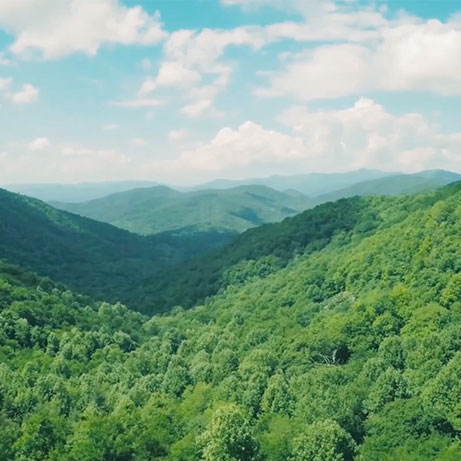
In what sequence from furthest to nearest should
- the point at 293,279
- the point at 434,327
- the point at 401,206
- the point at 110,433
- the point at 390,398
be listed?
the point at 401,206
the point at 293,279
the point at 434,327
the point at 390,398
the point at 110,433

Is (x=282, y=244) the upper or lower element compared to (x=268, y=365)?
upper

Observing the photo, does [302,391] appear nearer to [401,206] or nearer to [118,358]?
[118,358]

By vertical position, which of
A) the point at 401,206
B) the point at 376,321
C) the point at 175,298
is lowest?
the point at 175,298

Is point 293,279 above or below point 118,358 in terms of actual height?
above

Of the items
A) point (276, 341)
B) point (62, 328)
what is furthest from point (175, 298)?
point (276, 341)

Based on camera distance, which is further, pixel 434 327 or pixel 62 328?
pixel 62 328

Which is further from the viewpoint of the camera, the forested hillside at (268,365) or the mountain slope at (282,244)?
→ the mountain slope at (282,244)

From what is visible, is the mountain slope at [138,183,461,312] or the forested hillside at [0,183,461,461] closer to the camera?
the forested hillside at [0,183,461,461]

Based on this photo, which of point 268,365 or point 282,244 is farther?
point 282,244
